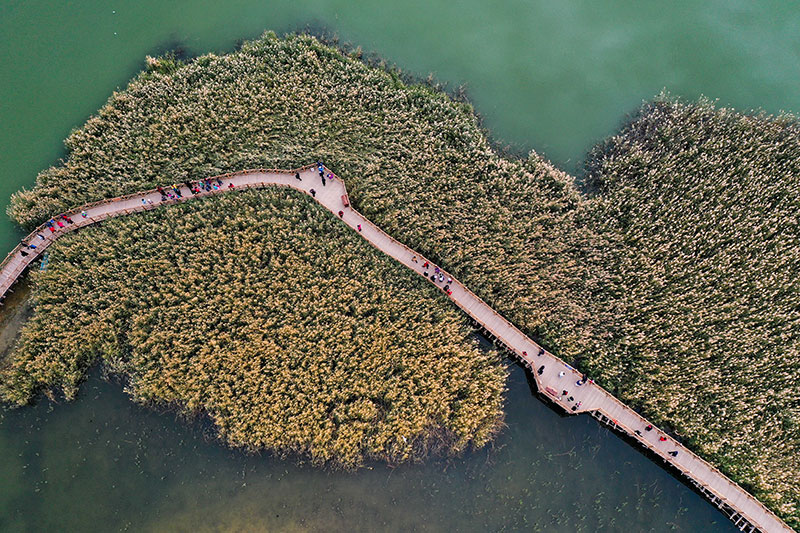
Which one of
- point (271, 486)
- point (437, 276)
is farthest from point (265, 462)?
point (437, 276)

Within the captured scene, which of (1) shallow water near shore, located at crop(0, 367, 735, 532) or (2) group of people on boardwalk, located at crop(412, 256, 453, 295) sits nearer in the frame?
(1) shallow water near shore, located at crop(0, 367, 735, 532)

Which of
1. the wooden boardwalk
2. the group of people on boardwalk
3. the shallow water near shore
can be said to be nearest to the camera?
the wooden boardwalk

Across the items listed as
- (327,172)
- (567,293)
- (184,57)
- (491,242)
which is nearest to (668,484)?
(567,293)

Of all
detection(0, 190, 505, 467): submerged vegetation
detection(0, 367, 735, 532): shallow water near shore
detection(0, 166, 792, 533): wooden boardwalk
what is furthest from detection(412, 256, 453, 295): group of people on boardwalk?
detection(0, 367, 735, 532): shallow water near shore

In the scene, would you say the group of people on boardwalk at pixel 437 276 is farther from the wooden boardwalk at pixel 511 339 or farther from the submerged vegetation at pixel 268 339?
the submerged vegetation at pixel 268 339

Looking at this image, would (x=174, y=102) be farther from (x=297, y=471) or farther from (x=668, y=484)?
(x=668, y=484)

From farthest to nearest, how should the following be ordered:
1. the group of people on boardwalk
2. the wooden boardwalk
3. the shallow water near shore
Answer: the group of people on boardwalk → the shallow water near shore → the wooden boardwalk

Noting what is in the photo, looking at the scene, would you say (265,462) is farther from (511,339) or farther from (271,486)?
(511,339)

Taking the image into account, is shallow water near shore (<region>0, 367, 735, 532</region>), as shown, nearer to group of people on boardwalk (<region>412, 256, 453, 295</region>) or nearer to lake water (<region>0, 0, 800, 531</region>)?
lake water (<region>0, 0, 800, 531</region>)
